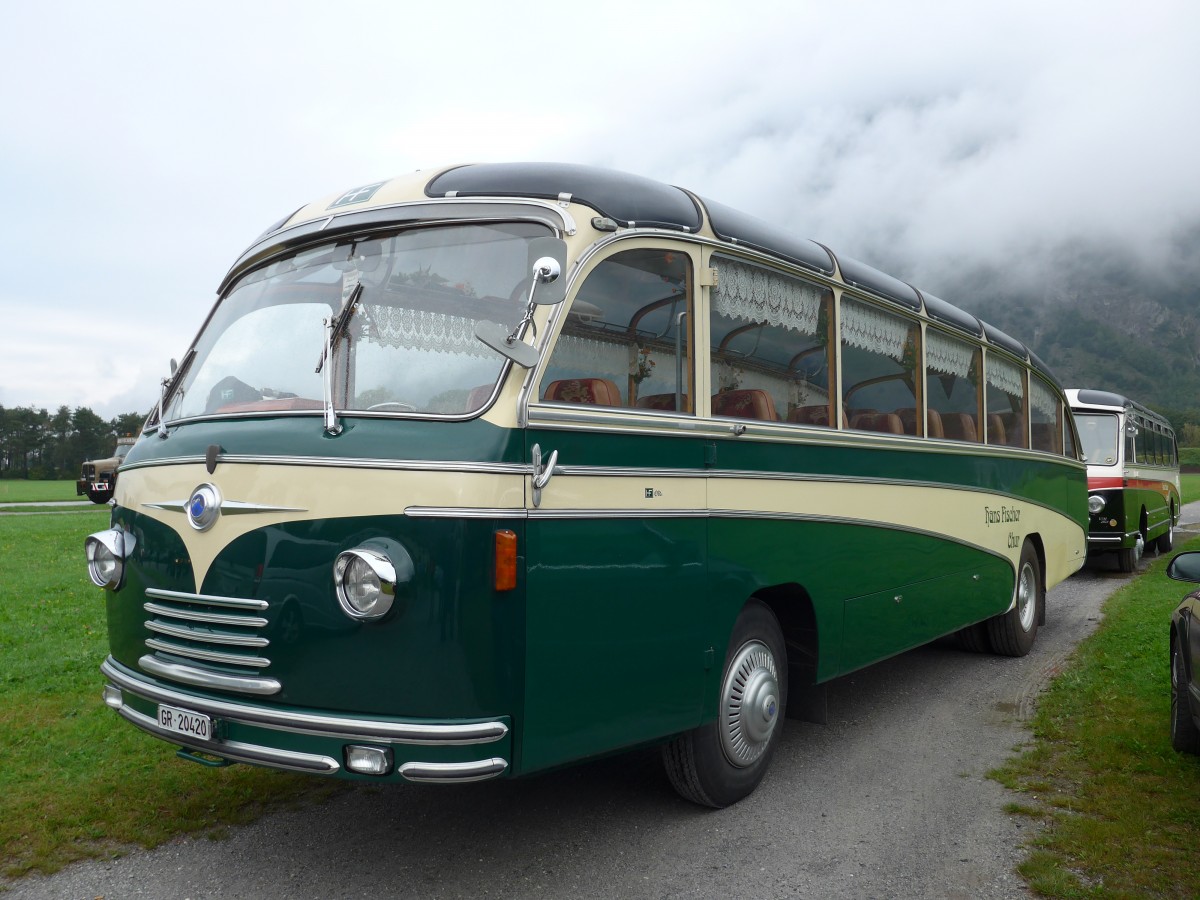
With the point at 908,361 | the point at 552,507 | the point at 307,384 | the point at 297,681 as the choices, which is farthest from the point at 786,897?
the point at 908,361

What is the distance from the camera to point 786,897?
4.07 m

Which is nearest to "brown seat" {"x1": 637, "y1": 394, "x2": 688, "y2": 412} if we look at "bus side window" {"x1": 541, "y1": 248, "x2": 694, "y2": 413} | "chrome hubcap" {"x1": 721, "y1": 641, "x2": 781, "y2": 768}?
"bus side window" {"x1": 541, "y1": 248, "x2": 694, "y2": 413}

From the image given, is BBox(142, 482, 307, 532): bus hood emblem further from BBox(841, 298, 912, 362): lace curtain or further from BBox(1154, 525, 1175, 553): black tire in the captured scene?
BBox(1154, 525, 1175, 553): black tire

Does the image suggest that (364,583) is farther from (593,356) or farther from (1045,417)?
(1045,417)

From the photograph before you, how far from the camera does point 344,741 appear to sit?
3.69 meters

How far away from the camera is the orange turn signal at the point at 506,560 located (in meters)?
3.71

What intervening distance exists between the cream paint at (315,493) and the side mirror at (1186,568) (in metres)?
3.29

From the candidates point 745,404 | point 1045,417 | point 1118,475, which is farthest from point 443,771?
point 1118,475

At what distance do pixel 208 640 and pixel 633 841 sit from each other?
2070mm

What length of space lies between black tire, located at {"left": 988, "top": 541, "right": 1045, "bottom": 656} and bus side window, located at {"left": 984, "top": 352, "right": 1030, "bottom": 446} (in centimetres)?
107

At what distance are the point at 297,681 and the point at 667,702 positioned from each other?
5.12ft

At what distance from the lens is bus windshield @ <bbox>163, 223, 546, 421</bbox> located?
4.05 m

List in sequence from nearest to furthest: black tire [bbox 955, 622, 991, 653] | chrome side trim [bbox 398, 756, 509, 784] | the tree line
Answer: chrome side trim [bbox 398, 756, 509, 784] < black tire [bbox 955, 622, 991, 653] < the tree line

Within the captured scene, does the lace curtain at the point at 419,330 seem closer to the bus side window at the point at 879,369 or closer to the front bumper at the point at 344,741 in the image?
the front bumper at the point at 344,741
